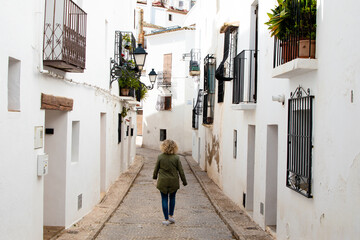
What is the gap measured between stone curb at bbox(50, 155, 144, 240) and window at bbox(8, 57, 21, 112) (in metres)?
2.92

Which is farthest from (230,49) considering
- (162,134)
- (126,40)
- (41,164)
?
(162,134)

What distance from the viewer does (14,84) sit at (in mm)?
5992

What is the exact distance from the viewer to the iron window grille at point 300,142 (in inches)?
252

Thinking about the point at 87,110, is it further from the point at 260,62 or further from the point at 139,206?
Answer: the point at 260,62

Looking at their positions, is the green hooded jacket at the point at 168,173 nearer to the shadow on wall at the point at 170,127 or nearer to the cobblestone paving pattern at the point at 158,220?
the cobblestone paving pattern at the point at 158,220

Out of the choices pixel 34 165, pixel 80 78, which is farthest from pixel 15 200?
pixel 80 78

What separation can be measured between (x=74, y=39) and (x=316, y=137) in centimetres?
449

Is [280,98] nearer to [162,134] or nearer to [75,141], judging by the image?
[75,141]

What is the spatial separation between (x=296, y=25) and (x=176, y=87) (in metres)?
27.5

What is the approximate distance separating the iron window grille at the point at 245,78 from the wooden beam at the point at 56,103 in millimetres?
4234

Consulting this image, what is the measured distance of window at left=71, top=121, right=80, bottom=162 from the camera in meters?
9.57

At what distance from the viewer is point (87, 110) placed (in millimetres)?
10352

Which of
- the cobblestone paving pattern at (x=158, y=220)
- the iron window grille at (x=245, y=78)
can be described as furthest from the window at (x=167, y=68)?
the iron window grille at (x=245, y=78)

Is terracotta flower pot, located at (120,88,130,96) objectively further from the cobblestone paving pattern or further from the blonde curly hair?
the blonde curly hair
